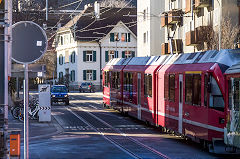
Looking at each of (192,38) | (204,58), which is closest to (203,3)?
(192,38)

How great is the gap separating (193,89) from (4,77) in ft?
27.7

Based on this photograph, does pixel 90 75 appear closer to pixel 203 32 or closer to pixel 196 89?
pixel 203 32

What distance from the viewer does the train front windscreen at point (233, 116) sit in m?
15.5

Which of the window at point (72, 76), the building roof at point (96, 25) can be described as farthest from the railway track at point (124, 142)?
the window at point (72, 76)

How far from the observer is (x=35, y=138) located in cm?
2231

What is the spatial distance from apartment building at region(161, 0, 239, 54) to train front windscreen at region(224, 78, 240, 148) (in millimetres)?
19394

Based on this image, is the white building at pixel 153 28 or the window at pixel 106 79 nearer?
the window at pixel 106 79

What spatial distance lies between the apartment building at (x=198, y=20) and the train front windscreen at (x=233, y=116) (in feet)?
63.6

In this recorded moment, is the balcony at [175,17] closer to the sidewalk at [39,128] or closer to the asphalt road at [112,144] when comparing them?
the sidewalk at [39,128]

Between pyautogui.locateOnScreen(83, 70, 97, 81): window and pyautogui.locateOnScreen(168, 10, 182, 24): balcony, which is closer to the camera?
pyautogui.locateOnScreen(168, 10, 182, 24): balcony

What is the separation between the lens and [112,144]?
20.0 metres

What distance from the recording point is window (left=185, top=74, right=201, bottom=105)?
60.8ft

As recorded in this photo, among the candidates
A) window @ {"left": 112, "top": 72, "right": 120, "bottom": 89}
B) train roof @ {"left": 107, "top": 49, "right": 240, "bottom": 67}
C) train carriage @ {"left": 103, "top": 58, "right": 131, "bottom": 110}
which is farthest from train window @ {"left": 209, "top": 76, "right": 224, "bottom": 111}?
window @ {"left": 112, "top": 72, "right": 120, "bottom": 89}

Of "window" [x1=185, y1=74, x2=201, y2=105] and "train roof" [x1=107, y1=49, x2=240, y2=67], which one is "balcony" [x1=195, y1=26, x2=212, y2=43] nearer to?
"train roof" [x1=107, y1=49, x2=240, y2=67]
